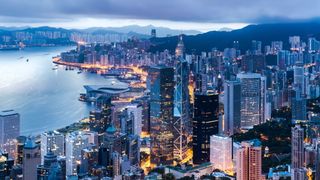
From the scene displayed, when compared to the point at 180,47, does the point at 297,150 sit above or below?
below

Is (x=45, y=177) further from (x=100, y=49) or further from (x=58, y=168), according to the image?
(x=100, y=49)

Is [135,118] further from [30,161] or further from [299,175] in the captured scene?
[299,175]

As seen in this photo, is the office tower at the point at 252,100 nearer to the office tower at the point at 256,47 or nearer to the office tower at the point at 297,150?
the office tower at the point at 297,150

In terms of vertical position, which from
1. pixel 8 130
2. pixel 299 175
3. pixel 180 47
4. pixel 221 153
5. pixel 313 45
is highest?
pixel 313 45

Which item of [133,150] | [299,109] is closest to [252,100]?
[299,109]

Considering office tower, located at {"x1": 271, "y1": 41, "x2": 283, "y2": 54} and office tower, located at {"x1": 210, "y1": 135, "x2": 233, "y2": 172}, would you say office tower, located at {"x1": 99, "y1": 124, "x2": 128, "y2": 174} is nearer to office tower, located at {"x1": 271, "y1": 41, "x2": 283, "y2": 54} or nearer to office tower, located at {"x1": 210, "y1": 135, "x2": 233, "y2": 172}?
office tower, located at {"x1": 210, "y1": 135, "x2": 233, "y2": 172}

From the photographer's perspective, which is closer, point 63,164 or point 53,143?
point 63,164
